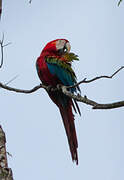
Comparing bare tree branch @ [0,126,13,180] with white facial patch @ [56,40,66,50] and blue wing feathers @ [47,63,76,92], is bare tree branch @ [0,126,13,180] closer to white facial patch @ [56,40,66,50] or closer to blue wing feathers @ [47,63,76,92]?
blue wing feathers @ [47,63,76,92]

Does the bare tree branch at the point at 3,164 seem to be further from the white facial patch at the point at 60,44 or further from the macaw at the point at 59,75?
the white facial patch at the point at 60,44

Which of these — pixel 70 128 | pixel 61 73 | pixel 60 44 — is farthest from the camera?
pixel 60 44

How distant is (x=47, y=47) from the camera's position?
15.9 feet

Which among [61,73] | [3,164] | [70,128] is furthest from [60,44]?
[3,164]

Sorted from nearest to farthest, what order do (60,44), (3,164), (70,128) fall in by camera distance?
(3,164)
(70,128)
(60,44)

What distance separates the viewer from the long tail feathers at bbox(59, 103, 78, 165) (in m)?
4.22

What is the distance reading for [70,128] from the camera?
450cm

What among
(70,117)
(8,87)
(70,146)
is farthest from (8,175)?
(70,117)

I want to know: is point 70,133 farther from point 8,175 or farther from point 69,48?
point 8,175

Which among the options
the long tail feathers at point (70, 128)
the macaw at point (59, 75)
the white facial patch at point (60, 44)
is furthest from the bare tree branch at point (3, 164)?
the white facial patch at point (60, 44)

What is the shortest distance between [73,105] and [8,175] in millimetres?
2315

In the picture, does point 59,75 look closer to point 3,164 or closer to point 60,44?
point 60,44

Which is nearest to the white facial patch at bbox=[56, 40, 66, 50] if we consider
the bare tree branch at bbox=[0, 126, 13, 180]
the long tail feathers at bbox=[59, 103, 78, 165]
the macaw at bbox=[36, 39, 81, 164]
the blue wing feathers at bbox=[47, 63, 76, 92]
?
the macaw at bbox=[36, 39, 81, 164]

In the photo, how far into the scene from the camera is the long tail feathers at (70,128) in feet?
13.8
